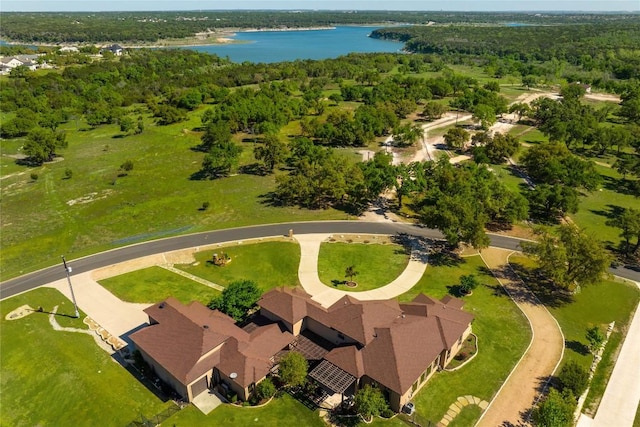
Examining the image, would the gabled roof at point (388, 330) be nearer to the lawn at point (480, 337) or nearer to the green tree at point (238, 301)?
the green tree at point (238, 301)

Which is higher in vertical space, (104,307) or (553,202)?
(553,202)

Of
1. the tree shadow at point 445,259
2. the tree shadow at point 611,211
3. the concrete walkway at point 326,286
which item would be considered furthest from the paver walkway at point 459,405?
the tree shadow at point 611,211

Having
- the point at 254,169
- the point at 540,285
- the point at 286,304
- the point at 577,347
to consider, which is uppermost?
the point at 286,304

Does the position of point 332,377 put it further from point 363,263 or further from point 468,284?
point 363,263

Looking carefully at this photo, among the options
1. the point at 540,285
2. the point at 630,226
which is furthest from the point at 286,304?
the point at 630,226

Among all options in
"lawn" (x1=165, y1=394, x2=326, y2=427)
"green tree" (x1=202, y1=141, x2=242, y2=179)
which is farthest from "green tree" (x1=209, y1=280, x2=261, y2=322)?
"green tree" (x1=202, y1=141, x2=242, y2=179)

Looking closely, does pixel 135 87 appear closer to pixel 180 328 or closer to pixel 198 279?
pixel 198 279
